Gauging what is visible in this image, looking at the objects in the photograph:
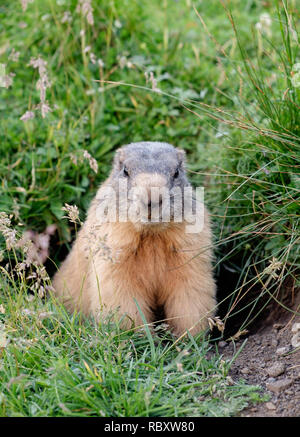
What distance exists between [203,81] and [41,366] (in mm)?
4469

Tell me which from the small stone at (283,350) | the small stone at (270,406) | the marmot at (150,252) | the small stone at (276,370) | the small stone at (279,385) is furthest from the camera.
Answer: the marmot at (150,252)

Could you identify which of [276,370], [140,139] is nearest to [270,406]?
[276,370]

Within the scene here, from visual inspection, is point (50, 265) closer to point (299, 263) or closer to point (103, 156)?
point (103, 156)

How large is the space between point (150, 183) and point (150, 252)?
2.57 feet

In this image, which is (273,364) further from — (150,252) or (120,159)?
(120,159)

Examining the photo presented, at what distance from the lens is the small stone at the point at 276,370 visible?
4.18 m

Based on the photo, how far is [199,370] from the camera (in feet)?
14.1

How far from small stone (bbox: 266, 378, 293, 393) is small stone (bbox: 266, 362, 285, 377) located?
0.43 ft

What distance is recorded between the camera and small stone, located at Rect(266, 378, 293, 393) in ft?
13.0

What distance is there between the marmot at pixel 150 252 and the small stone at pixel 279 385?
2.61ft

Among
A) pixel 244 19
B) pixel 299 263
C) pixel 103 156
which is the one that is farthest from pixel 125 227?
pixel 244 19

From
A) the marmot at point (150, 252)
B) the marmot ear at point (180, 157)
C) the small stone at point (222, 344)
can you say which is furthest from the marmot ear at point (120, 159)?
the small stone at point (222, 344)

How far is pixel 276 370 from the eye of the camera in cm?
420

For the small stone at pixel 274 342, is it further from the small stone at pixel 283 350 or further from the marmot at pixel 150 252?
the marmot at pixel 150 252
